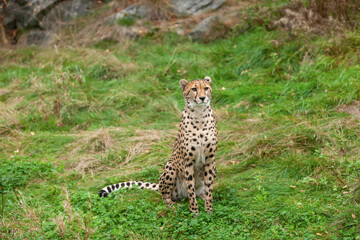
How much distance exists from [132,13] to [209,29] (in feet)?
6.81

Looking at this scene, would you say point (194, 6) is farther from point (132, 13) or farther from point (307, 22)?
point (307, 22)

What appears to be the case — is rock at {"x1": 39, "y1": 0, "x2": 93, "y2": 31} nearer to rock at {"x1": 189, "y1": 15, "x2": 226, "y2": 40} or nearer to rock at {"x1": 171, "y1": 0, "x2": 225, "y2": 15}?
rock at {"x1": 171, "y1": 0, "x2": 225, "y2": 15}

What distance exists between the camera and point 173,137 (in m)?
6.43

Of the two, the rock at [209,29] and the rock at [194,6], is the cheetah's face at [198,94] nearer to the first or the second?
the rock at [209,29]

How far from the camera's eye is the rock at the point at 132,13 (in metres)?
10.9

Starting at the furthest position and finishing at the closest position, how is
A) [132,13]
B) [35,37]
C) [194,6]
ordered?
[35,37], [194,6], [132,13]

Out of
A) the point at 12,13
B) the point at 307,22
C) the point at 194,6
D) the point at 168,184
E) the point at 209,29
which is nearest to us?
the point at 168,184

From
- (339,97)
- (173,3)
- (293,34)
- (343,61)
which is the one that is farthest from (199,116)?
(173,3)

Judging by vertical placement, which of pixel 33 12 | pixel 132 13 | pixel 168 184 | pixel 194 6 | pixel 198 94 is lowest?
pixel 168 184

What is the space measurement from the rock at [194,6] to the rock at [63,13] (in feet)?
7.87

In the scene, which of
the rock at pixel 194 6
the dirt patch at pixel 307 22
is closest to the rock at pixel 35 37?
the rock at pixel 194 6

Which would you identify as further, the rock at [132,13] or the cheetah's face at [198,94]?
the rock at [132,13]

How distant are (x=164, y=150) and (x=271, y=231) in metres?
2.35

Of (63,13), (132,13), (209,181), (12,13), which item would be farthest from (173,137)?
(12,13)
